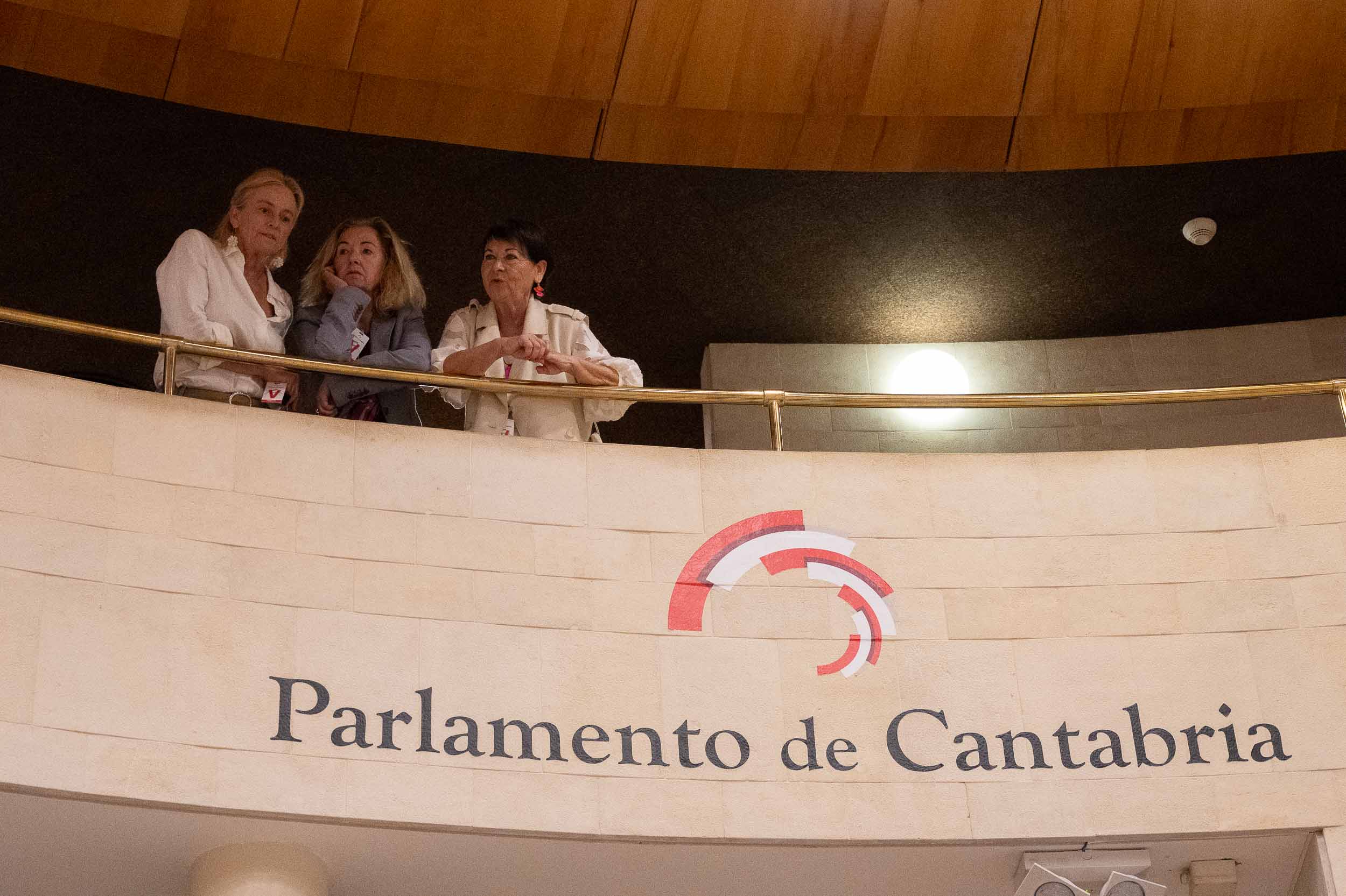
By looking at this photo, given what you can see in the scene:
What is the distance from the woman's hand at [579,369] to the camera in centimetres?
802

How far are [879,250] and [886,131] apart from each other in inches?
39.3

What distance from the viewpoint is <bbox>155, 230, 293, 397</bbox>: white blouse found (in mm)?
7719

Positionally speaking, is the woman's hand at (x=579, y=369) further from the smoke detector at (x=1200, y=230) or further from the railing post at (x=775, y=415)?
the smoke detector at (x=1200, y=230)

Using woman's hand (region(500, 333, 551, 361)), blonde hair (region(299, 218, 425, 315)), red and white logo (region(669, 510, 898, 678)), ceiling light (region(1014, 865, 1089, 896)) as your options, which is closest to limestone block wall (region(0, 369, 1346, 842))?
red and white logo (region(669, 510, 898, 678))

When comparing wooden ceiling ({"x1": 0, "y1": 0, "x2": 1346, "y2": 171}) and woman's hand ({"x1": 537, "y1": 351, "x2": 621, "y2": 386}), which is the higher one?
wooden ceiling ({"x1": 0, "y1": 0, "x2": 1346, "y2": 171})

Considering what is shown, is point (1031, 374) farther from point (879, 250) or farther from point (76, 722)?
point (76, 722)

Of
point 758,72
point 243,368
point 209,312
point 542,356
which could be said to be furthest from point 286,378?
point 758,72

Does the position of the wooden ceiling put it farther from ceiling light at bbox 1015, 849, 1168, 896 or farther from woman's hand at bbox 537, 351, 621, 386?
ceiling light at bbox 1015, 849, 1168, 896

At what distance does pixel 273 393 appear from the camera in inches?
306

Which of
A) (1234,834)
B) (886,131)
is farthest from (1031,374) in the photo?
(1234,834)

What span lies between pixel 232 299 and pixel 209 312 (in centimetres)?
12

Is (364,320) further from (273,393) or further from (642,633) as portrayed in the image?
(642,633)

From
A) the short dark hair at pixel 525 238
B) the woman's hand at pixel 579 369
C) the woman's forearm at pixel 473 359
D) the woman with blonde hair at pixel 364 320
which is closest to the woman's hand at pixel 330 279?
the woman with blonde hair at pixel 364 320

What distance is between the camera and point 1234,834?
754 cm
